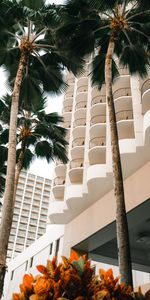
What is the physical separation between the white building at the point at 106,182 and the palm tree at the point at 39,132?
197cm

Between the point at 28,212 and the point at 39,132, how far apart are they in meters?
108

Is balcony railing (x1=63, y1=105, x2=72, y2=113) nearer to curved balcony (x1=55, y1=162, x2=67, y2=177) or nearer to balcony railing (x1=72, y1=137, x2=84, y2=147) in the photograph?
balcony railing (x1=72, y1=137, x2=84, y2=147)

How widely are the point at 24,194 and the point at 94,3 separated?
113m

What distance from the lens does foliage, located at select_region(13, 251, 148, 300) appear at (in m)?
3.08

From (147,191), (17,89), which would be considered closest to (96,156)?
(147,191)

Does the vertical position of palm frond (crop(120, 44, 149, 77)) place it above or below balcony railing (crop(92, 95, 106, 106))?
below

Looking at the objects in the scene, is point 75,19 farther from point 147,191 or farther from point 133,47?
point 147,191

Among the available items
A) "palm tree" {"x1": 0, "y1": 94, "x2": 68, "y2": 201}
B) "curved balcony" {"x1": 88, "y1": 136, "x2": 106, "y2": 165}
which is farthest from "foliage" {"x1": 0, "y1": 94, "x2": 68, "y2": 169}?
"curved balcony" {"x1": 88, "y1": 136, "x2": 106, "y2": 165}

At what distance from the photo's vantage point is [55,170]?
74.8ft

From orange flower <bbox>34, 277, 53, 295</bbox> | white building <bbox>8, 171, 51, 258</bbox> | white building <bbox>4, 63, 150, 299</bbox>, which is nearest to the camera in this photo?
orange flower <bbox>34, 277, 53, 295</bbox>

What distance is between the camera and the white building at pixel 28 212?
110m

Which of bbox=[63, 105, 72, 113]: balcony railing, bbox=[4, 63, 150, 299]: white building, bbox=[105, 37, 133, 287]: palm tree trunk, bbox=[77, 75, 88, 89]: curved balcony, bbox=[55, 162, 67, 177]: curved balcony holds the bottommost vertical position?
bbox=[105, 37, 133, 287]: palm tree trunk

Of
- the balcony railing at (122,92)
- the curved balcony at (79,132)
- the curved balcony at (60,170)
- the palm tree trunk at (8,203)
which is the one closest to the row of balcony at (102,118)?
the curved balcony at (79,132)

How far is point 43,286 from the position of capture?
3064 millimetres
